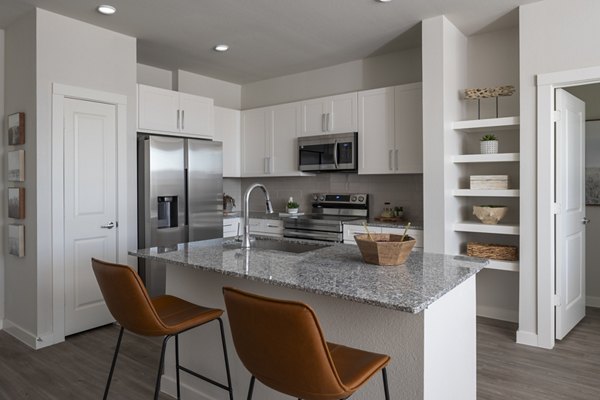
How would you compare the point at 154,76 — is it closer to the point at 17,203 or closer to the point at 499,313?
the point at 17,203

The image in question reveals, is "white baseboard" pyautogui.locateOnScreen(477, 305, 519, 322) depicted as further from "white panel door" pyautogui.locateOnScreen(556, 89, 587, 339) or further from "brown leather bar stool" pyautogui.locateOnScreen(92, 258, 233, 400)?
"brown leather bar stool" pyautogui.locateOnScreen(92, 258, 233, 400)

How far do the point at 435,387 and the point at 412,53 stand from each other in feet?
11.7

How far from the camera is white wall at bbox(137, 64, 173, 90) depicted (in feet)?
16.0

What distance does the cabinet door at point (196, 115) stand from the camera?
182 inches

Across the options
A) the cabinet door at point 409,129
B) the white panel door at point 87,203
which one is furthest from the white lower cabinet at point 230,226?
the cabinet door at point 409,129

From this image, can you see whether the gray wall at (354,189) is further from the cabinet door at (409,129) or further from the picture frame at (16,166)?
the picture frame at (16,166)

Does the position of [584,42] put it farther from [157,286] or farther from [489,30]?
[157,286]

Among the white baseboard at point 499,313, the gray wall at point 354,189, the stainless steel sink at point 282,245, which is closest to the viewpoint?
the stainless steel sink at point 282,245

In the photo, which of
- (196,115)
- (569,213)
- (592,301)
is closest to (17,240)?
(196,115)

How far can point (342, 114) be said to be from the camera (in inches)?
182

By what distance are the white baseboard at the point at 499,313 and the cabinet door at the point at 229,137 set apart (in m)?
3.25

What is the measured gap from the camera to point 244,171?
5602 millimetres

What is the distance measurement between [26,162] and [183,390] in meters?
2.26

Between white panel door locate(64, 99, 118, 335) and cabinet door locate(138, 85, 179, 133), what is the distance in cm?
38
